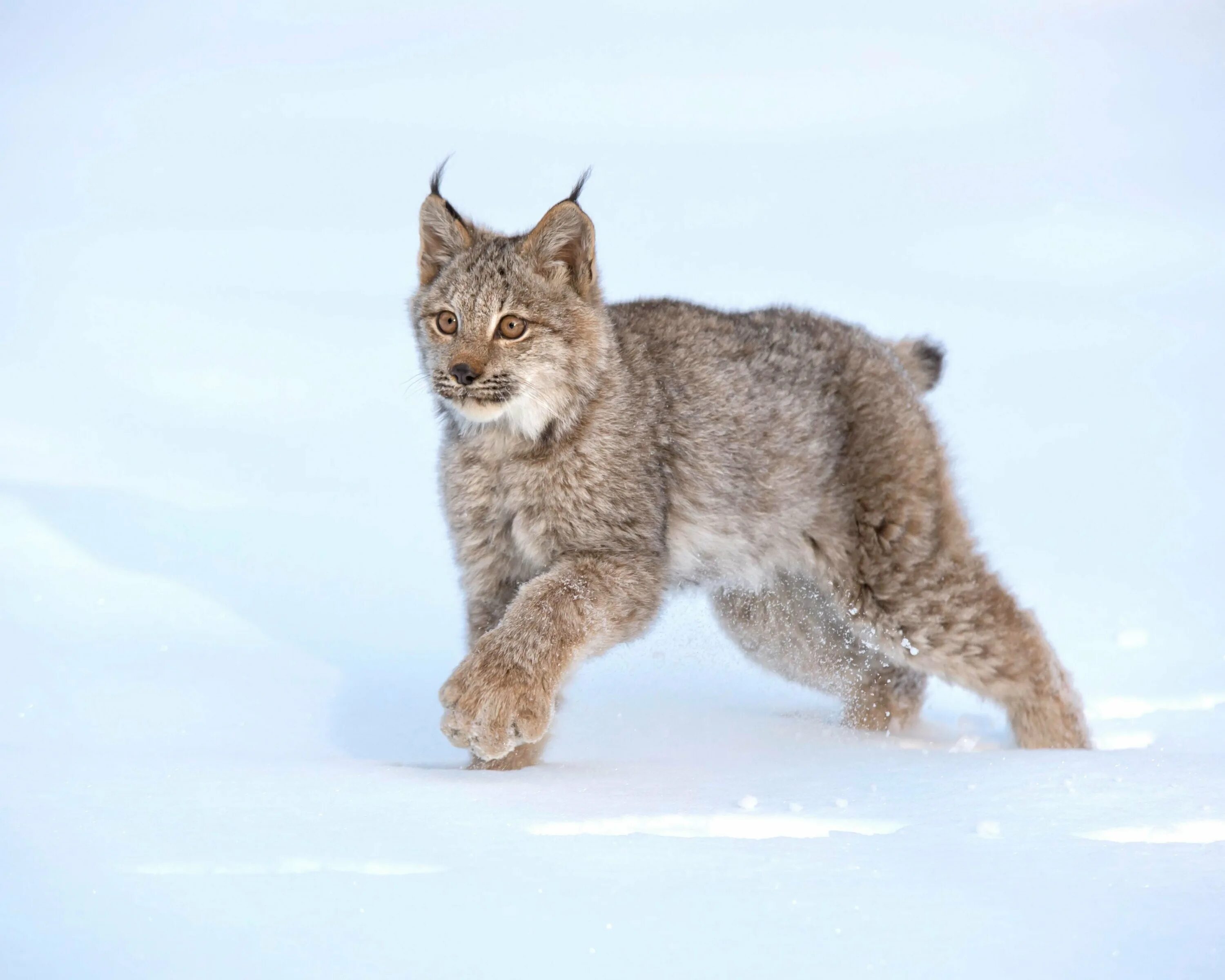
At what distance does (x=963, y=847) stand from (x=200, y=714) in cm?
346

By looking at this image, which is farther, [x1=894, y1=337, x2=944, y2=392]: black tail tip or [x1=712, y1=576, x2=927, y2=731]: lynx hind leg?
[x1=894, y1=337, x2=944, y2=392]: black tail tip

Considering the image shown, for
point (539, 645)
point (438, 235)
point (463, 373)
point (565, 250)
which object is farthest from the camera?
point (438, 235)

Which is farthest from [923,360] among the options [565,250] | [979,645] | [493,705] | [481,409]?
[493,705]

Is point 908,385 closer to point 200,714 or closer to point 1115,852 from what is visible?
point 1115,852

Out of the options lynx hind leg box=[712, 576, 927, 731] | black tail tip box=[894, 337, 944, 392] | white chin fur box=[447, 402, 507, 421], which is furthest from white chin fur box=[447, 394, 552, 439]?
black tail tip box=[894, 337, 944, 392]

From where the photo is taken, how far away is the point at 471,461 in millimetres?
4699

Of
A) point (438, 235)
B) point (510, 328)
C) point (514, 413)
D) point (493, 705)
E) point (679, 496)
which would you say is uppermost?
point (438, 235)

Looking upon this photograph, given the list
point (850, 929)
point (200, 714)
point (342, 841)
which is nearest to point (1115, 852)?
point (850, 929)

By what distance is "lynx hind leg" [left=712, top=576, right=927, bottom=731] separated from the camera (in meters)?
5.72

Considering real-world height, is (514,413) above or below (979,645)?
above

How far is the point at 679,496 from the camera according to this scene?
15.7 ft

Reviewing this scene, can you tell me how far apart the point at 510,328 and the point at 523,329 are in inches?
1.9

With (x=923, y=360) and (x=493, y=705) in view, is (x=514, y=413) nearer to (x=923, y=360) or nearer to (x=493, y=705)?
(x=493, y=705)

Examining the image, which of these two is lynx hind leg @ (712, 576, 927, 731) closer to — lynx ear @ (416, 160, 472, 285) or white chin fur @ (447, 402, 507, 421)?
white chin fur @ (447, 402, 507, 421)
